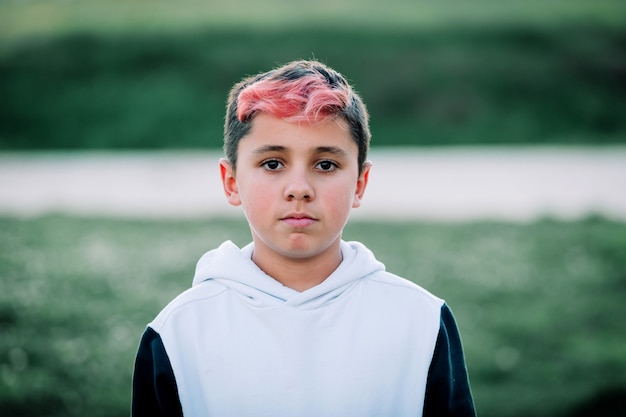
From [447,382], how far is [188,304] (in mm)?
786

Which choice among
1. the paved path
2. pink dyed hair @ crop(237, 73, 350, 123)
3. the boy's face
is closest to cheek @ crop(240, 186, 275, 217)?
the boy's face

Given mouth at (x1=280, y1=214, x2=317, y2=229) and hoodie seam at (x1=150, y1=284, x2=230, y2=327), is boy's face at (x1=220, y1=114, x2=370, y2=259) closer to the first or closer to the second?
mouth at (x1=280, y1=214, x2=317, y2=229)

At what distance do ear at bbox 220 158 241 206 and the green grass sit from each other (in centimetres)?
244

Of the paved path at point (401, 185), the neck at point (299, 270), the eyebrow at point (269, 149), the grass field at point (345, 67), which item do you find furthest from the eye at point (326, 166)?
the grass field at point (345, 67)

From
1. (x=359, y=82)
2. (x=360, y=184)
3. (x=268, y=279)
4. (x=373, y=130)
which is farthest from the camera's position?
(x=359, y=82)

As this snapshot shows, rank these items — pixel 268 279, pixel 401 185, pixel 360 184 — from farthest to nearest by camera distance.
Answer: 1. pixel 401 185
2. pixel 360 184
3. pixel 268 279

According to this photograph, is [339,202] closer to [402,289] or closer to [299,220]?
[299,220]

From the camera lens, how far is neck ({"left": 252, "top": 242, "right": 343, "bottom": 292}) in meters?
2.27

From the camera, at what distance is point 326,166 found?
85.8 inches

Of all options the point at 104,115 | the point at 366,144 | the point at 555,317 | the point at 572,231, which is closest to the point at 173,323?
the point at 366,144

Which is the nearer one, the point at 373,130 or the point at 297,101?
the point at 297,101

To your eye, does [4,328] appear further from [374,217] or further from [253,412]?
[374,217]

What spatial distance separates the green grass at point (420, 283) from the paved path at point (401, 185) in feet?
2.58

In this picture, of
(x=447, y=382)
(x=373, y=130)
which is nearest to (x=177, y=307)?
(x=447, y=382)
